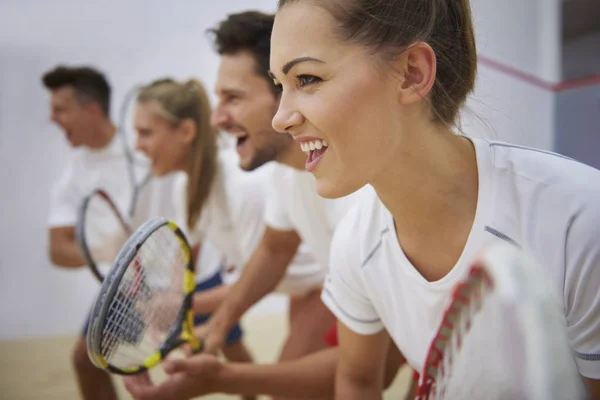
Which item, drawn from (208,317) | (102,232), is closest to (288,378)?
(208,317)

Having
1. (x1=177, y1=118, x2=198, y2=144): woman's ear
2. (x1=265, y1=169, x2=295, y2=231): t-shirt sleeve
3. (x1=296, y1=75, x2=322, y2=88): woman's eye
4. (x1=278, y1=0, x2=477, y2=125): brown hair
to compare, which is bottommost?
(x1=265, y1=169, x2=295, y2=231): t-shirt sleeve

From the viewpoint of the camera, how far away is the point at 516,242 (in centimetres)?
57

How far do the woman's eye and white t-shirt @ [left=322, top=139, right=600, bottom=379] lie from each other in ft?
0.63

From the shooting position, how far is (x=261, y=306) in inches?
112

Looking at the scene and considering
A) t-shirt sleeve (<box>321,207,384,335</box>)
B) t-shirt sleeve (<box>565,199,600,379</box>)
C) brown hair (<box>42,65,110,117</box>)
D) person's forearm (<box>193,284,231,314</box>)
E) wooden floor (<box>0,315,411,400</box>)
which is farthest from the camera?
brown hair (<box>42,65,110,117</box>)

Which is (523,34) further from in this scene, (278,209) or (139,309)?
(139,309)

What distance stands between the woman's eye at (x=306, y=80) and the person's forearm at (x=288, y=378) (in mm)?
538

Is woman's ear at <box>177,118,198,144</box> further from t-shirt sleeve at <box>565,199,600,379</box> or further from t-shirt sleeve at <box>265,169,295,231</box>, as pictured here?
t-shirt sleeve at <box>565,199,600,379</box>

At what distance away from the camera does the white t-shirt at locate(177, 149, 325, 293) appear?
4.72ft

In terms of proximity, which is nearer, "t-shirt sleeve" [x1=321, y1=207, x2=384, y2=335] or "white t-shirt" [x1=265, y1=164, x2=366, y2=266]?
"t-shirt sleeve" [x1=321, y1=207, x2=384, y2=335]

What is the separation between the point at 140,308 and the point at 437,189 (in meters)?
0.64

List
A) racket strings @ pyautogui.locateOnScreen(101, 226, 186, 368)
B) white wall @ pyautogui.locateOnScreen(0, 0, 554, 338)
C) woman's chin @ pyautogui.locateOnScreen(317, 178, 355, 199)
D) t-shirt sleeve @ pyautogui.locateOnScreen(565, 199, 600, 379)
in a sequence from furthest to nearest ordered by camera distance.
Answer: white wall @ pyautogui.locateOnScreen(0, 0, 554, 338), racket strings @ pyautogui.locateOnScreen(101, 226, 186, 368), woman's chin @ pyautogui.locateOnScreen(317, 178, 355, 199), t-shirt sleeve @ pyautogui.locateOnScreen(565, 199, 600, 379)

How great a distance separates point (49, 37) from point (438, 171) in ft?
7.87

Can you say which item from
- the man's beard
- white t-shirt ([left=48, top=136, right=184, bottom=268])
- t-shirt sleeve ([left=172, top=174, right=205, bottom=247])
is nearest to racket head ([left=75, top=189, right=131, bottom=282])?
white t-shirt ([left=48, top=136, right=184, bottom=268])
